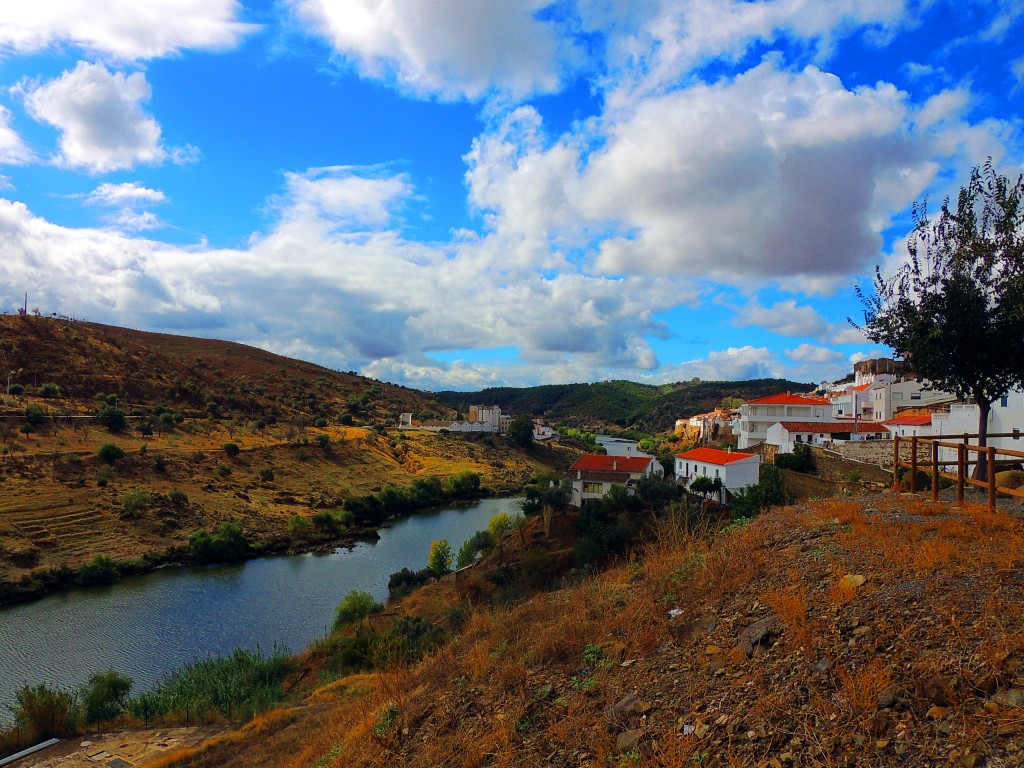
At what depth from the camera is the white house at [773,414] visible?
44.6 m

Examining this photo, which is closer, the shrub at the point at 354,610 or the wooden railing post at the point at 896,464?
the wooden railing post at the point at 896,464

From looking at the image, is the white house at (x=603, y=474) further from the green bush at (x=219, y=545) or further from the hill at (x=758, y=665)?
the hill at (x=758, y=665)

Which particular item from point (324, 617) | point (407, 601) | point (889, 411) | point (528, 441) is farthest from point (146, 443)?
point (889, 411)

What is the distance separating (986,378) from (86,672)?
28.5m

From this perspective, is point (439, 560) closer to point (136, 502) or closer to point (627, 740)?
point (136, 502)

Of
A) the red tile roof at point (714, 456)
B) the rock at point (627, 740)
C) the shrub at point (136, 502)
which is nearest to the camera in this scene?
the rock at point (627, 740)

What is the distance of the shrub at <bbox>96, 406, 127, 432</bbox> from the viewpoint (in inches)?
1902

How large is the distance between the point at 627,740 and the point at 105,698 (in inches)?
734

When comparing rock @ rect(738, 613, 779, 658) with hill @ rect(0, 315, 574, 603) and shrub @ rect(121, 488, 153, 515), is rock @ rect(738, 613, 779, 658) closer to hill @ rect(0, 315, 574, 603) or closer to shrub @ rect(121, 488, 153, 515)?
hill @ rect(0, 315, 574, 603)

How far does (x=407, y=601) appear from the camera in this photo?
27.1 meters

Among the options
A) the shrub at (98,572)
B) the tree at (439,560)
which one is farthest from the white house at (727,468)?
the shrub at (98,572)

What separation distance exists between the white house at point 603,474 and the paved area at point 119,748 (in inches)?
1011

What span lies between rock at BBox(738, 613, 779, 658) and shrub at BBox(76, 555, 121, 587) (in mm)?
35566

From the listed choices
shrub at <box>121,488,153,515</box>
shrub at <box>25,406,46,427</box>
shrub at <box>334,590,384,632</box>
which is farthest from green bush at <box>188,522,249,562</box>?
shrub at <box>25,406,46,427</box>
